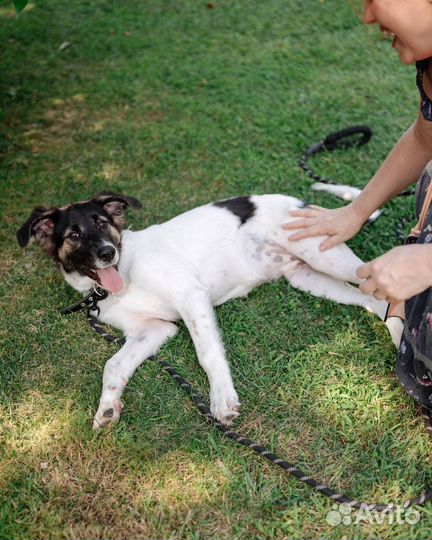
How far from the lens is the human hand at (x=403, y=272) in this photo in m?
2.46

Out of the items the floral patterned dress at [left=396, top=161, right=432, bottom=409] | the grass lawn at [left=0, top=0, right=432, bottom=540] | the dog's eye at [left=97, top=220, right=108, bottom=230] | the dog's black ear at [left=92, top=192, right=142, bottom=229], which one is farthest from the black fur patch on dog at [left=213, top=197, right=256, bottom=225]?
the floral patterned dress at [left=396, top=161, right=432, bottom=409]

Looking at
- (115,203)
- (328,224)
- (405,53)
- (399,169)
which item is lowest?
(115,203)

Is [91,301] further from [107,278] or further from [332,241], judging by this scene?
[332,241]

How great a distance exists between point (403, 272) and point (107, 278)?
1994 millimetres

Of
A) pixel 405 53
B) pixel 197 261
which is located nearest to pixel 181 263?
pixel 197 261

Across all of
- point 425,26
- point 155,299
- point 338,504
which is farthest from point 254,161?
point 338,504

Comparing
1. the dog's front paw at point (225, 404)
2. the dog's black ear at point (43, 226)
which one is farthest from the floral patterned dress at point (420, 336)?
the dog's black ear at point (43, 226)

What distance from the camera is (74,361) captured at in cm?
365

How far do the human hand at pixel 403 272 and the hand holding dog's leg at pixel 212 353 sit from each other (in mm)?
1133

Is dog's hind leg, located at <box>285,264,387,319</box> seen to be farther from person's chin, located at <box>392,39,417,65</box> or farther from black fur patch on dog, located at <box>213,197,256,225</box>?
person's chin, located at <box>392,39,417,65</box>

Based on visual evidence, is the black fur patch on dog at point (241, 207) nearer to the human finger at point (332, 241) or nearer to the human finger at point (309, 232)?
the human finger at point (309, 232)

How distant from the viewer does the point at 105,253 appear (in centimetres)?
373

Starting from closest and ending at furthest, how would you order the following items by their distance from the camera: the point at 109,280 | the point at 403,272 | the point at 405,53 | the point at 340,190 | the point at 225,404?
1. the point at 403,272
2. the point at 405,53
3. the point at 225,404
4. the point at 109,280
5. the point at 340,190

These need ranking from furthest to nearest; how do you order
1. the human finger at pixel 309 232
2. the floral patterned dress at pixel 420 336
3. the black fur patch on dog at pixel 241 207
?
the black fur patch on dog at pixel 241 207
the human finger at pixel 309 232
the floral patterned dress at pixel 420 336
